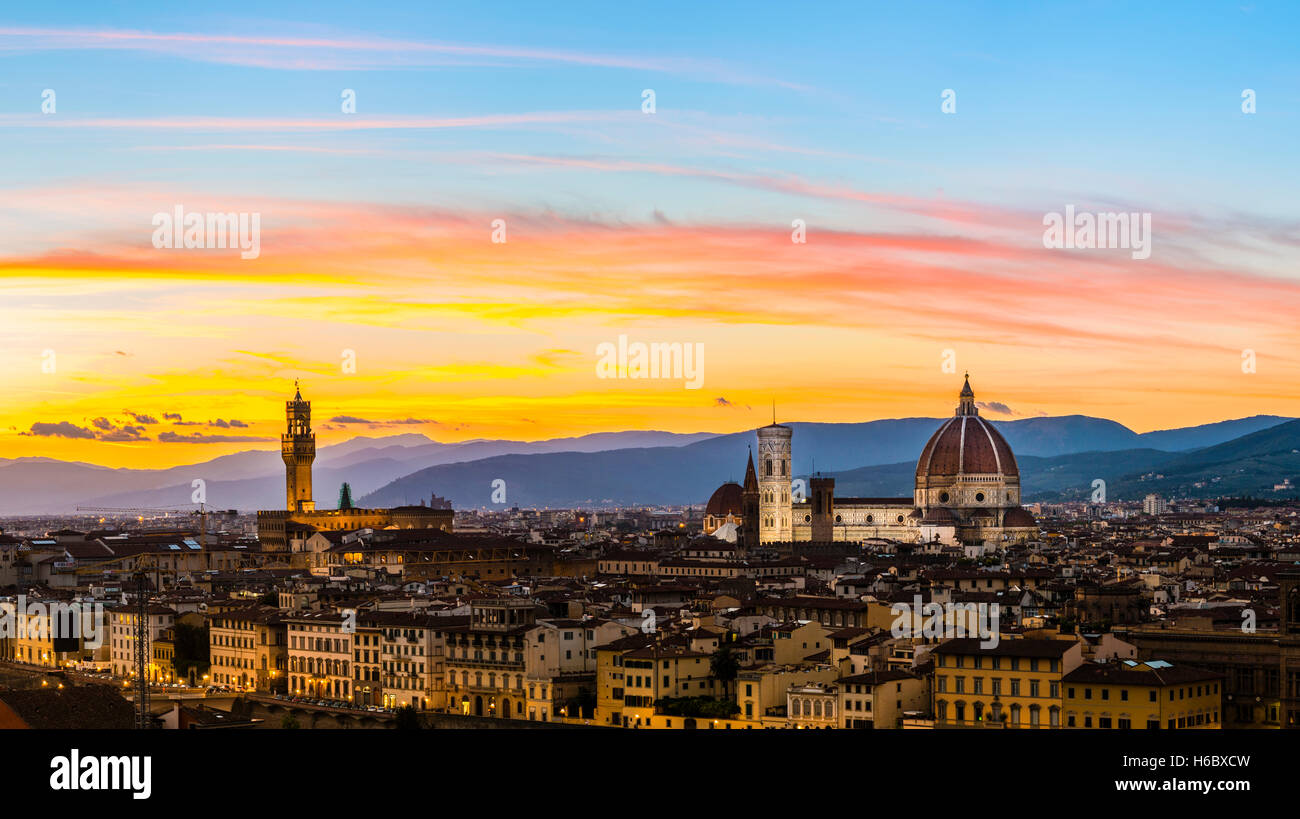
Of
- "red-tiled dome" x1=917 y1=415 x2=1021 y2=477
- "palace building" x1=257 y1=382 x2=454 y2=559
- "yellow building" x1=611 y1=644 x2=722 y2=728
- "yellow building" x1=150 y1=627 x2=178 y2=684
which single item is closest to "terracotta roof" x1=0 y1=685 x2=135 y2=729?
"yellow building" x1=150 y1=627 x2=178 y2=684

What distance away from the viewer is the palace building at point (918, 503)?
155750mm

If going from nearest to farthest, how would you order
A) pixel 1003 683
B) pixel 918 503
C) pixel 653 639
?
pixel 1003 683, pixel 653 639, pixel 918 503

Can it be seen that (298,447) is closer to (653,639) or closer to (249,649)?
(249,649)

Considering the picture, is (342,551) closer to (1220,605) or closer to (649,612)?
(649,612)

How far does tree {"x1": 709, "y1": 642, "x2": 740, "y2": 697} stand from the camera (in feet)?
180

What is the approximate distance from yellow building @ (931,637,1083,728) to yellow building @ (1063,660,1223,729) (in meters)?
0.46

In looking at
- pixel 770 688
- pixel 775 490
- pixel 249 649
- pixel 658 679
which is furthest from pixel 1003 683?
pixel 775 490

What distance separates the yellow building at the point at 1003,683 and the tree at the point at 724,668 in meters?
7.01

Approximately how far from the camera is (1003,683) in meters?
48.6

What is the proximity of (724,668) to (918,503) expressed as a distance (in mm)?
113188

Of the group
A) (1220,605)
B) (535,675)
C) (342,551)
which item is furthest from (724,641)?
(342,551)

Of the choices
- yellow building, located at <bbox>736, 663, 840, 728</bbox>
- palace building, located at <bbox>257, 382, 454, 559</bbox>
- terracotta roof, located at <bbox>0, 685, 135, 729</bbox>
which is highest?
palace building, located at <bbox>257, 382, 454, 559</bbox>

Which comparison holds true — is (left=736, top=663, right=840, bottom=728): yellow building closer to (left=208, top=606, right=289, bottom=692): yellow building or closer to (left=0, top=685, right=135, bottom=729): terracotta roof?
(left=0, top=685, right=135, bottom=729): terracotta roof
